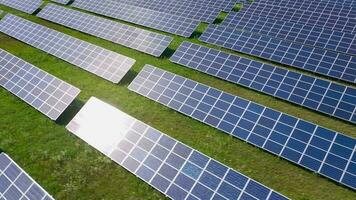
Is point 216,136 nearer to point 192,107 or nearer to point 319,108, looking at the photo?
point 192,107

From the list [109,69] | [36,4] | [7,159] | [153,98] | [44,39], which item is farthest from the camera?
[36,4]

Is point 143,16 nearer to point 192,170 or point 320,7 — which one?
point 320,7

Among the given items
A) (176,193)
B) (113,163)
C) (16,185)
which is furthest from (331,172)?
(16,185)

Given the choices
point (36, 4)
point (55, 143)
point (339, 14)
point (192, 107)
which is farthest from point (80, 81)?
point (339, 14)

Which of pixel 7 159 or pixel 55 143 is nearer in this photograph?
pixel 7 159

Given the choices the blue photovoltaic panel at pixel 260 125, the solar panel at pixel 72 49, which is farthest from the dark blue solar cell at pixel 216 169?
the solar panel at pixel 72 49

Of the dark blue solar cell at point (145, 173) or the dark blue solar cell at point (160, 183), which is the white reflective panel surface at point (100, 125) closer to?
the dark blue solar cell at point (145, 173)

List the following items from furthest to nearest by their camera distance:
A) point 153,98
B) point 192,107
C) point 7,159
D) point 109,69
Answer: point 109,69 → point 153,98 → point 192,107 → point 7,159
